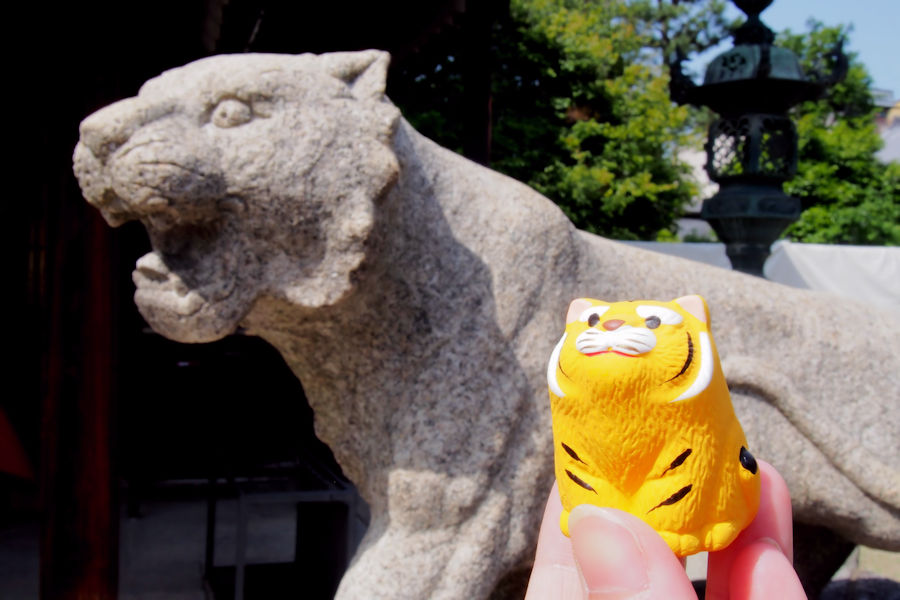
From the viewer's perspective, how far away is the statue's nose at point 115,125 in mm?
1414

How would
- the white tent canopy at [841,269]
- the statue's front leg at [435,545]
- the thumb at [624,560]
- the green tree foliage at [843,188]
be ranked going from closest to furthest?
the thumb at [624,560] < the statue's front leg at [435,545] < the white tent canopy at [841,269] < the green tree foliage at [843,188]

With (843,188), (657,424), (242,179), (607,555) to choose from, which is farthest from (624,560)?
(843,188)

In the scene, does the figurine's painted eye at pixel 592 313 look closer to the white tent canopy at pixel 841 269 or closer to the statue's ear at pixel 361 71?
the statue's ear at pixel 361 71

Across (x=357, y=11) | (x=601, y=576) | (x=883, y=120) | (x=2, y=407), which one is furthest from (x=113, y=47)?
(x=883, y=120)

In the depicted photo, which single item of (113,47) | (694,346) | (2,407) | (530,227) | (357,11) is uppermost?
(357,11)

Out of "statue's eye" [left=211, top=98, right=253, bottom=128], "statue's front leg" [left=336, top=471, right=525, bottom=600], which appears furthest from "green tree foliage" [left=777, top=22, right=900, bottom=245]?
"statue's eye" [left=211, top=98, right=253, bottom=128]

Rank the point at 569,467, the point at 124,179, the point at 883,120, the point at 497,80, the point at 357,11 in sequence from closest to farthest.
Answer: the point at 569,467
the point at 124,179
the point at 357,11
the point at 497,80
the point at 883,120

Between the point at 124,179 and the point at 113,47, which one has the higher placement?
the point at 113,47

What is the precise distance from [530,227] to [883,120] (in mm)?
20060

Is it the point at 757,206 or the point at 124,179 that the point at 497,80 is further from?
the point at 124,179

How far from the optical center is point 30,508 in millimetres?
4902

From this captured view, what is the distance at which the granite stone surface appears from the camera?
145 cm

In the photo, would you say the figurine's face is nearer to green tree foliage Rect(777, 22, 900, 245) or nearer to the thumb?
the thumb

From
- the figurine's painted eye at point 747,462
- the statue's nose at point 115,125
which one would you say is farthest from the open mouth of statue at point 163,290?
the figurine's painted eye at point 747,462
